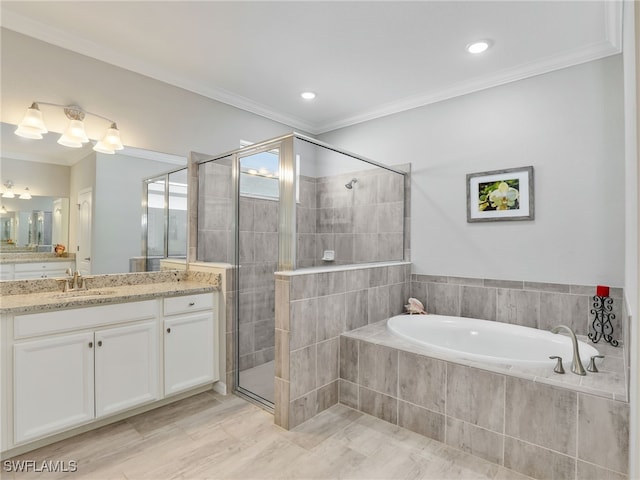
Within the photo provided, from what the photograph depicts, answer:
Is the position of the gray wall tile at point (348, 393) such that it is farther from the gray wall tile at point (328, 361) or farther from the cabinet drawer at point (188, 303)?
the cabinet drawer at point (188, 303)

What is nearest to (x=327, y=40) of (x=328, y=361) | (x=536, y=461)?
(x=328, y=361)

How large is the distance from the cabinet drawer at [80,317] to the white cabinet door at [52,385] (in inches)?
2.3

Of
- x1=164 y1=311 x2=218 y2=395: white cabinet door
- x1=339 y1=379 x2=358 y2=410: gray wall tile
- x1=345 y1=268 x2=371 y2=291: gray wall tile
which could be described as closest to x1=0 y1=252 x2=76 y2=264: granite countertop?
x1=164 y1=311 x2=218 y2=395: white cabinet door

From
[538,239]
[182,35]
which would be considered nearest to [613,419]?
[538,239]

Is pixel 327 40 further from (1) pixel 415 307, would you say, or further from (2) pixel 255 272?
(1) pixel 415 307

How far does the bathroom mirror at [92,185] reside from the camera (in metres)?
2.33

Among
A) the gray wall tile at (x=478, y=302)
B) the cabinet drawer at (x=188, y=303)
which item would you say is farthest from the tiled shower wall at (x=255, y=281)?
the gray wall tile at (x=478, y=302)

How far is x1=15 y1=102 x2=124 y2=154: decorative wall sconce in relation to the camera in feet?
7.58

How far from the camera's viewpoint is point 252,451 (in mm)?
2055

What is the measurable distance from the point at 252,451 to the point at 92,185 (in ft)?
7.17

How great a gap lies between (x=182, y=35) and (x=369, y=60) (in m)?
1.41

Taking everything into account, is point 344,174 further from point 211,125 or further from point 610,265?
point 610,265

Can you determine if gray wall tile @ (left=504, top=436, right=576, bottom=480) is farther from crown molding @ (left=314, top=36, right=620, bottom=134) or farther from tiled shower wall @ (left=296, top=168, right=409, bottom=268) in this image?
crown molding @ (left=314, top=36, right=620, bottom=134)

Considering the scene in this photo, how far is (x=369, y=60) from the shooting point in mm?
2773
